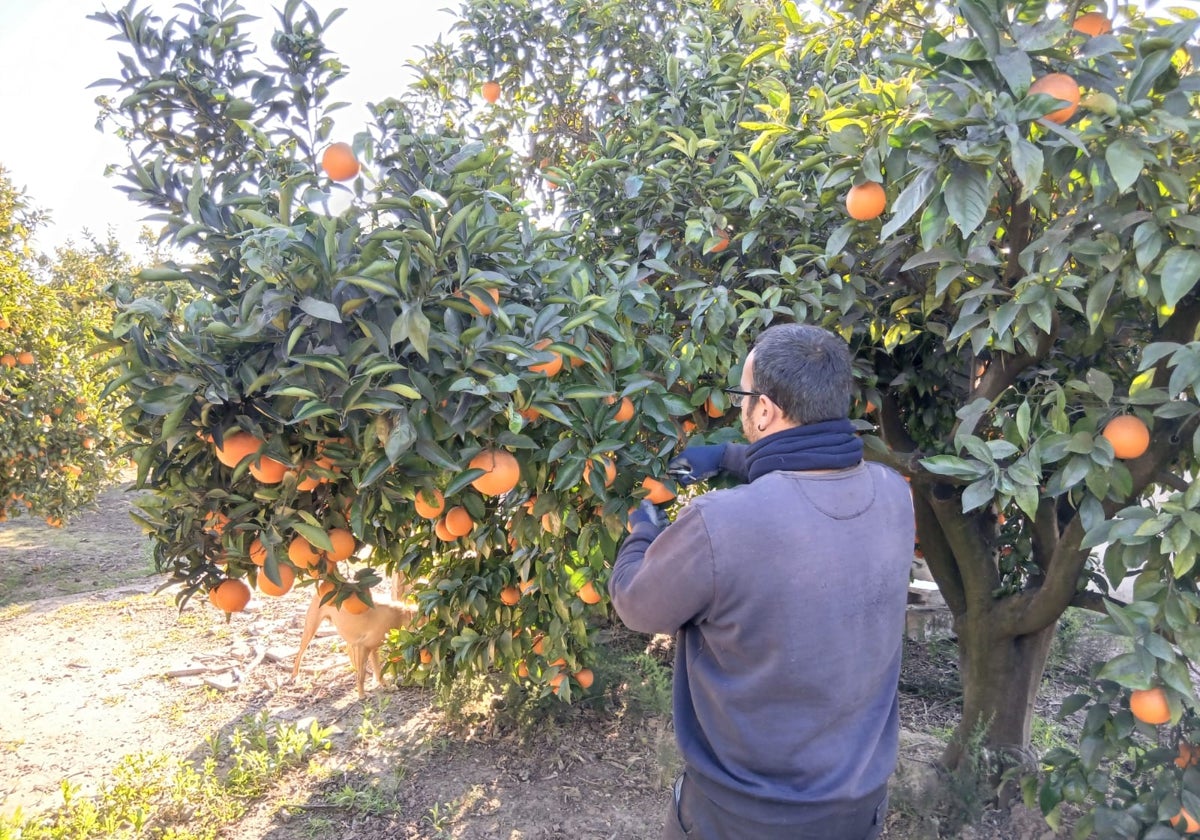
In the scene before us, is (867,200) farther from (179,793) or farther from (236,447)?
(179,793)

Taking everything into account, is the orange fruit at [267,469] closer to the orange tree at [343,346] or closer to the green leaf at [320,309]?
the orange tree at [343,346]

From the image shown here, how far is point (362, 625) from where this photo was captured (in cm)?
335

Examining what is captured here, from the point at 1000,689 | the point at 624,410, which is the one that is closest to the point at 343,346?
the point at 624,410

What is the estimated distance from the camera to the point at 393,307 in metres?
1.49

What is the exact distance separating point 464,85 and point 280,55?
2.67 meters

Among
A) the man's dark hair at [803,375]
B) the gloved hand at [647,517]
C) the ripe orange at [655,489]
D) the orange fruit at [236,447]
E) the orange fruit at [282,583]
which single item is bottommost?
the orange fruit at [282,583]

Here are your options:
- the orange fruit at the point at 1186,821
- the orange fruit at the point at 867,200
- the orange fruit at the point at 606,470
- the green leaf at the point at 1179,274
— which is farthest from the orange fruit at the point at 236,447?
the orange fruit at the point at 1186,821

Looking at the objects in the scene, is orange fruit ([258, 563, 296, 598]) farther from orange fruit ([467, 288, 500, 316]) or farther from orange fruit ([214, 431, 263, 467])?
orange fruit ([467, 288, 500, 316])

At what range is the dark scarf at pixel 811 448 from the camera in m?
1.37

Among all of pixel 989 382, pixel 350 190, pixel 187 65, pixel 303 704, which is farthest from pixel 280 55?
pixel 303 704

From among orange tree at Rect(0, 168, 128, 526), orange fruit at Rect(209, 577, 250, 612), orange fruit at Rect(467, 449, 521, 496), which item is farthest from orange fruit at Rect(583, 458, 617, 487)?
orange tree at Rect(0, 168, 128, 526)

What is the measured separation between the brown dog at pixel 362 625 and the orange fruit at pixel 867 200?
2.60 m

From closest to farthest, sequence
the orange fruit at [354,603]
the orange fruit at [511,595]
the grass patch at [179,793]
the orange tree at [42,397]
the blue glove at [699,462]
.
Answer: the blue glove at [699,462] < the orange fruit at [354,603] < the grass patch at [179,793] < the orange fruit at [511,595] < the orange tree at [42,397]

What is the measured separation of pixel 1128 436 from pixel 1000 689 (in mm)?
1431
